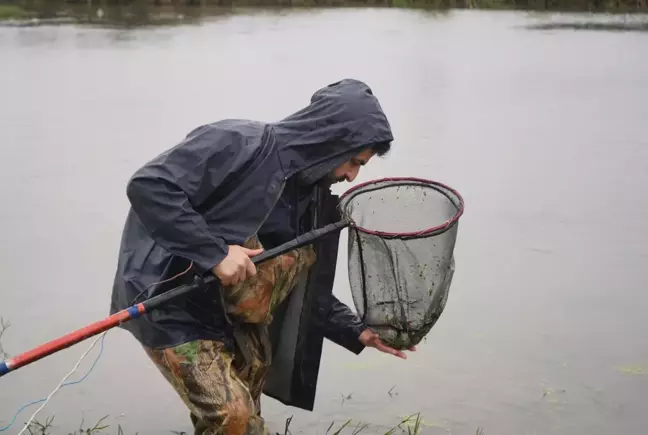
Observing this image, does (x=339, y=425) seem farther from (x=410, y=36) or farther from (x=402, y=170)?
(x=410, y=36)

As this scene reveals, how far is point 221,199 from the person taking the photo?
89.4 inches

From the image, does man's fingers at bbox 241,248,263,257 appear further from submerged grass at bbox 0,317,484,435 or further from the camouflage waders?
submerged grass at bbox 0,317,484,435

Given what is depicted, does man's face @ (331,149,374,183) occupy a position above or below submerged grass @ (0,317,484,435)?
above

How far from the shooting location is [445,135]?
26.6 ft

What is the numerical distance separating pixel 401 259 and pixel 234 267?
0.68 meters

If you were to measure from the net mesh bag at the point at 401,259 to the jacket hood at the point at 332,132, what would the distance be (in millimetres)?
275

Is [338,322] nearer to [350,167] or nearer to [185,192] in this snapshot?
[350,167]

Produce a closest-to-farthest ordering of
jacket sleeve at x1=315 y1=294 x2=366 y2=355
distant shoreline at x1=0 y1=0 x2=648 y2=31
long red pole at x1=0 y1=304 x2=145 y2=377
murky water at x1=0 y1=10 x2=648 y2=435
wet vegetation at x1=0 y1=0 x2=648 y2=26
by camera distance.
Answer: long red pole at x1=0 y1=304 x2=145 y2=377 → jacket sleeve at x1=315 y1=294 x2=366 y2=355 → murky water at x1=0 y1=10 x2=648 y2=435 → distant shoreline at x1=0 y1=0 x2=648 y2=31 → wet vegetation at x1=0 y1=0 x2=648 y2=26

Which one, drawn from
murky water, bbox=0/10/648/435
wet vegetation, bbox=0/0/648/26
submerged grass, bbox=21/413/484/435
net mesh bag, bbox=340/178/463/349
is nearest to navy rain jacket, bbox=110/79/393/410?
net mesh bag, bbox=340/178/463/349

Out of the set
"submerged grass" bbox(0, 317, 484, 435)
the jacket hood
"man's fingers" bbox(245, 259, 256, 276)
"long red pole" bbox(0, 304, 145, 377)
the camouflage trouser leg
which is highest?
the jacket hood

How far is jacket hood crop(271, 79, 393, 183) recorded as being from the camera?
232cm

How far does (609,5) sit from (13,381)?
18.3m

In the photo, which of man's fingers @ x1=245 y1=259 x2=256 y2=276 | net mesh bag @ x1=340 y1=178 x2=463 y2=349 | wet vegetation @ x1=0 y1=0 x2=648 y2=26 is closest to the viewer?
man's fingers @ x1=245 y1=259 x2=256 y2=276

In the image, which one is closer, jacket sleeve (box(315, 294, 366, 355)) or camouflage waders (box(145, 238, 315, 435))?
camouflage waders (box(145, 238, 315, 435))
